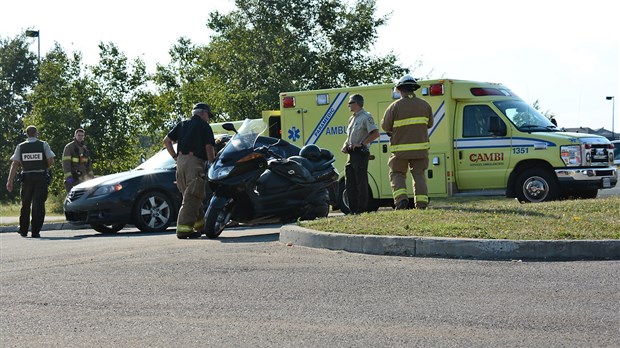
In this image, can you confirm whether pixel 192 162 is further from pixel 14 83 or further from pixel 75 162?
pixel 14 83

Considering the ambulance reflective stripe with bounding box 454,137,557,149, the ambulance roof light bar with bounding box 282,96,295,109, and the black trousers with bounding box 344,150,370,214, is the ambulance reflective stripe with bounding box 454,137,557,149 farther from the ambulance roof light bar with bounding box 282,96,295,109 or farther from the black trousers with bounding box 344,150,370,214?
the black trousers with bounding box 344,150,370,214

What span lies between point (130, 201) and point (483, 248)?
7641 mm

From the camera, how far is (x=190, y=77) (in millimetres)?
66875

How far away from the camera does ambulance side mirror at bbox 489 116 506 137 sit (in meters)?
17.9

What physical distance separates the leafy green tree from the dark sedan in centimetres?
6298

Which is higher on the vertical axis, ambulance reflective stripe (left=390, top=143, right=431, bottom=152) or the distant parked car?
ambulance reflective stripe (left=390, top=143, right=431, bottom=152)

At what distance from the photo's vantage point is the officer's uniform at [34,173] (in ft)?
53.8

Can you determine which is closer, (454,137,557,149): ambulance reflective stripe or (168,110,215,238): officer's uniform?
(168,110,215,238): officer's uniform

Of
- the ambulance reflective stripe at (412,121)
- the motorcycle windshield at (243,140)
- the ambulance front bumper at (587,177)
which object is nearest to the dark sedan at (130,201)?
the motorcycle windshield at (243,140)

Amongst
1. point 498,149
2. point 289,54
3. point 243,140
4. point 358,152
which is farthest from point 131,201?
point 289,54

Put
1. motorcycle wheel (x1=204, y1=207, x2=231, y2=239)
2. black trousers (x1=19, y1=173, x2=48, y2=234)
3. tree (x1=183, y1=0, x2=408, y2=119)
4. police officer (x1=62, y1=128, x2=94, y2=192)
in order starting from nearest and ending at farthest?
1. motorcycle wheel (x1=204, y1=207, x2=231, y2=239)
2. black trousers (x1=19, y1=173, x2=48, y2=234)
3. police officer (x1=62, y1=128, x2=94, y2=192)
4. tree (x1=183, y1=0, x2=408, y2=119)

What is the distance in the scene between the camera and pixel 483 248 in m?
9.55

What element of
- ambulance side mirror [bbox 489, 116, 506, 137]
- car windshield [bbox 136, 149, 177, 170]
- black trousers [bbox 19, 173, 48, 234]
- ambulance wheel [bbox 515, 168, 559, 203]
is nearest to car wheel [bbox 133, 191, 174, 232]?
car windshield [bbox 136, 149, 177, 170]

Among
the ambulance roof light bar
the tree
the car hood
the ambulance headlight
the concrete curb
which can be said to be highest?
the tree
